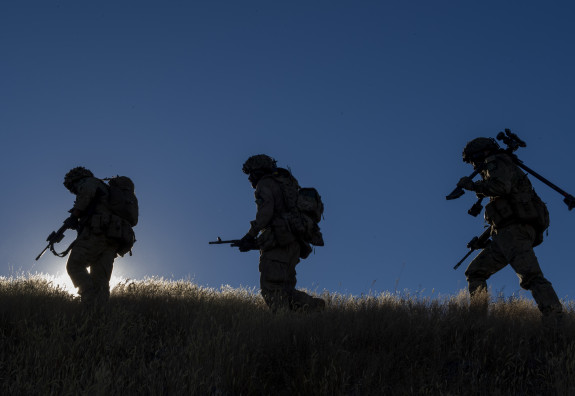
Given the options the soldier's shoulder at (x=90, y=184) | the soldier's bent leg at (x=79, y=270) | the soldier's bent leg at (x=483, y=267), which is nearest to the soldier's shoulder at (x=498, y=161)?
the soldier's bent leg at (x=483, y=267)

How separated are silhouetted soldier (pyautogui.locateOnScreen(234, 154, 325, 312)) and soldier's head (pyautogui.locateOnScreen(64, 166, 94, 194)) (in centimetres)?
288

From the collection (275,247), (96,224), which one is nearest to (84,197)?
(96,224)

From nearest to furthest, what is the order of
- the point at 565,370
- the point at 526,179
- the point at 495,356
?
the point at 565,370
the point at 495,356
the point at 526,179

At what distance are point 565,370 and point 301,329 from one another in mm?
2650

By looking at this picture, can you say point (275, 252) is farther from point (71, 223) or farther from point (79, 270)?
point (71, 223)

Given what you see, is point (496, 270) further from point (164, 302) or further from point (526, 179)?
point (164, 302)

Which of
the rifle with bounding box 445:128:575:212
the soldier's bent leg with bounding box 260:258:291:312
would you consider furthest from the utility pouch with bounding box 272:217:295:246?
the rifle with bounding box 445:128:575:212

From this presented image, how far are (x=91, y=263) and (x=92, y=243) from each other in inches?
13.6

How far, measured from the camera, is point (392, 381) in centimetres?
489

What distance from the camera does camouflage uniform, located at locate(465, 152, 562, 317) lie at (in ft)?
22.6

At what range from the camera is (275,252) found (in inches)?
307

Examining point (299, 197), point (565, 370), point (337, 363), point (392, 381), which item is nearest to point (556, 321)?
point (565, 370)

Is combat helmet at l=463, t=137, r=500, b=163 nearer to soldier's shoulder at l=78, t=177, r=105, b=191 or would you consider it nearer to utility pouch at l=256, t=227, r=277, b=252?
utility pouch at l=256, t=227, r=277, b=252

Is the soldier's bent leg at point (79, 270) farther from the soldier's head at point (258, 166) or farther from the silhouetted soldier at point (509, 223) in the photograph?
the silhouetted soldier at point (509, 223)
